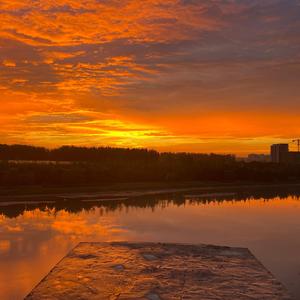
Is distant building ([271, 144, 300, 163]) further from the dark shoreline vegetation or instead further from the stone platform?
the stone platform

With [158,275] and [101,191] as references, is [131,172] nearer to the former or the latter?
[101,191]

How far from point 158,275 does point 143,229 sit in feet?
22.6

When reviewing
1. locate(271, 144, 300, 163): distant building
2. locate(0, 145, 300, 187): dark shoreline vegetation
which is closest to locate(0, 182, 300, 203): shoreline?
locate(0, 145, 300, 187): dark shoreline vegetation

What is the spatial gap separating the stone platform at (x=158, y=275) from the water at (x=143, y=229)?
2.32ft

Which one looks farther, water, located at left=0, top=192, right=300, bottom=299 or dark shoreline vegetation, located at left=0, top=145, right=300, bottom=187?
dark shoreline vegetation, located at left=0, top=145, right=300, bottom=187

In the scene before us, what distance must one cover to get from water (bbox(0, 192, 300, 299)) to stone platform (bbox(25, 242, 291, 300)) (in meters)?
0.71

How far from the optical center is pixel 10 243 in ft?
36.8

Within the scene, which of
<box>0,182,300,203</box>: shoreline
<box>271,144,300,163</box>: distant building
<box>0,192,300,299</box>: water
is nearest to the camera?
<box>0,192,300,299</box>: water

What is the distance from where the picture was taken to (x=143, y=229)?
13.8m

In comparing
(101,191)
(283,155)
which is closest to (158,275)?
(101,191)

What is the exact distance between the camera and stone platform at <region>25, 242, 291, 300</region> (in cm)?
606

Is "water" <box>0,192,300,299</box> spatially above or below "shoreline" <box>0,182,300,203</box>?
below

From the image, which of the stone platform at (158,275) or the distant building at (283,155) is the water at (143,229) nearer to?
the stone platform at (158,275)

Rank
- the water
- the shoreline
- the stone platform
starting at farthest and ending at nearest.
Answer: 1. the shoreline
2. the water
3. the stone platform
